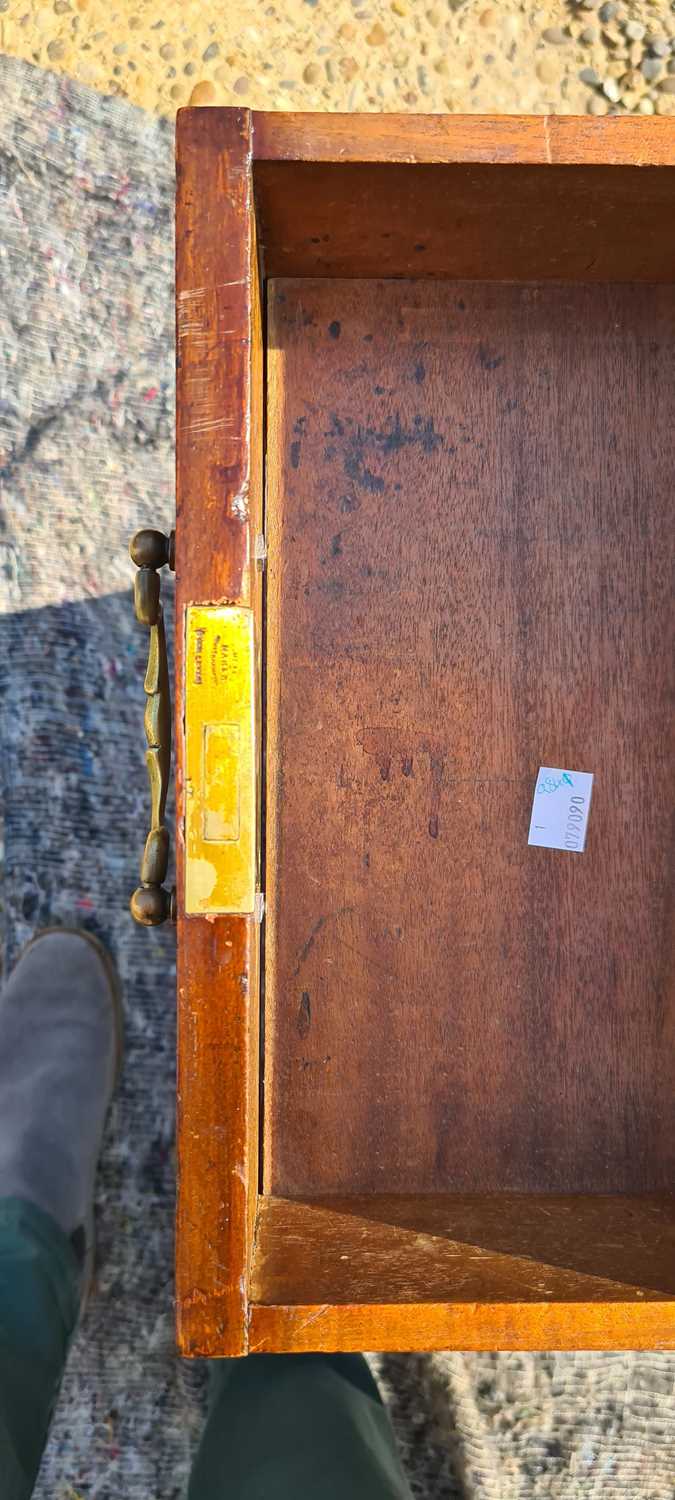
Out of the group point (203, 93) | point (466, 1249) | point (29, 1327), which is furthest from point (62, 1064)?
point (203, 93)

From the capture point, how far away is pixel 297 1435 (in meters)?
0.77

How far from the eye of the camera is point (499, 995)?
69 cm

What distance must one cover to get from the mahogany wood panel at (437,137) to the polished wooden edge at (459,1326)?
0.63m

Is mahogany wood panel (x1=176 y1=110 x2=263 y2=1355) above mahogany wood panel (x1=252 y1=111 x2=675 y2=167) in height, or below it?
below

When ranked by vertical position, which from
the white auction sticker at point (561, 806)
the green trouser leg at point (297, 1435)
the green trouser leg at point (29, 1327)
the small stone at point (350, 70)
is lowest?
the green trouser leg at point (297, 1435)

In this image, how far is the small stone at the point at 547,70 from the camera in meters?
1.03

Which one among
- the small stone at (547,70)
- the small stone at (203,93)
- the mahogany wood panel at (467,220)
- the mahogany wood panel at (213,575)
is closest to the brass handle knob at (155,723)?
the mahogany wood panel at (213,575)

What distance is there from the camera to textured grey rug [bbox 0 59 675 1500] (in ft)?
3.18

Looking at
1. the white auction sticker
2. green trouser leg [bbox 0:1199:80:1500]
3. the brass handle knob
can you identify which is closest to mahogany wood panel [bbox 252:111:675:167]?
the brass handle knob

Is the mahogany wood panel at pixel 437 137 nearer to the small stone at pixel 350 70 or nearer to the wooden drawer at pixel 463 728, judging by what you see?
the wooden drawer at pixel 463 728

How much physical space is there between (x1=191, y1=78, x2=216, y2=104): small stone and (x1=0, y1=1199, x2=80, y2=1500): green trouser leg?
107 cm

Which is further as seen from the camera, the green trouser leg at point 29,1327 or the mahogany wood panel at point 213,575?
the green trouser leg at point 29,1327

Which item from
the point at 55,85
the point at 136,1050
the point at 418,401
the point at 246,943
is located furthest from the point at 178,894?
the point at 55,85

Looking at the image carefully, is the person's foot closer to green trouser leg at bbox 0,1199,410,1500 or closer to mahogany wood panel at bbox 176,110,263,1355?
green trouser leg at bbox 0,1199,410,1500
